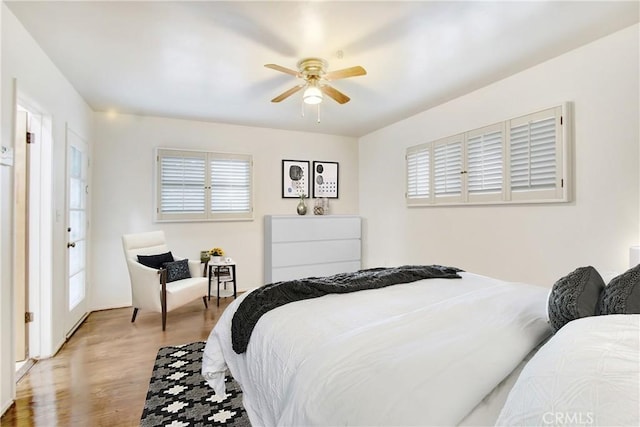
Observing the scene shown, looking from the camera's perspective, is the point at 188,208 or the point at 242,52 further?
the point at 188,208

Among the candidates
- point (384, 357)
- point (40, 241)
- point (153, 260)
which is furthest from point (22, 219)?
point (384, 357)

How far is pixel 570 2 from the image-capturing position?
6.54ft

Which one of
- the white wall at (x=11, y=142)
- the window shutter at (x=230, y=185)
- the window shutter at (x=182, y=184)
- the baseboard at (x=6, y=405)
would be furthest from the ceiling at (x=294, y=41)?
the baseboard at (x=6, y=405)

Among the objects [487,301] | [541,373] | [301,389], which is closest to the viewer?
[541,373]

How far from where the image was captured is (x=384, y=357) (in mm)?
1015

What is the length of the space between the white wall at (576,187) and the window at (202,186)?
8.15 feet

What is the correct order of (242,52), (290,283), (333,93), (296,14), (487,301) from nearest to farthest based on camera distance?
(487,301)
(290,283)
(296,14)
(242,52)
(333,93)

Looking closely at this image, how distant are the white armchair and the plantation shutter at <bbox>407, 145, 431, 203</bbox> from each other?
9.32 feet

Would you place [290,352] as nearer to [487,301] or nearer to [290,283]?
[290,283]

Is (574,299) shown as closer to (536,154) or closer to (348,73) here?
(348,73)

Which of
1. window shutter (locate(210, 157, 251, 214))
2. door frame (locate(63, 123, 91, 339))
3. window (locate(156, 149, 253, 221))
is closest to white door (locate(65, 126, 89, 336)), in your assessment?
door frame (locate(63, 123, 91, 339))

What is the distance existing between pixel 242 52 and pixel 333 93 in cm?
82

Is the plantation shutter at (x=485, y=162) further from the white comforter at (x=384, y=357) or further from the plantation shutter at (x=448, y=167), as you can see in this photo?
Answer: the white comforter at (x=384, y=357)

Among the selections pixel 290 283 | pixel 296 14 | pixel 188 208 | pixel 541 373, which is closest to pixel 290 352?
pixel 290 283
